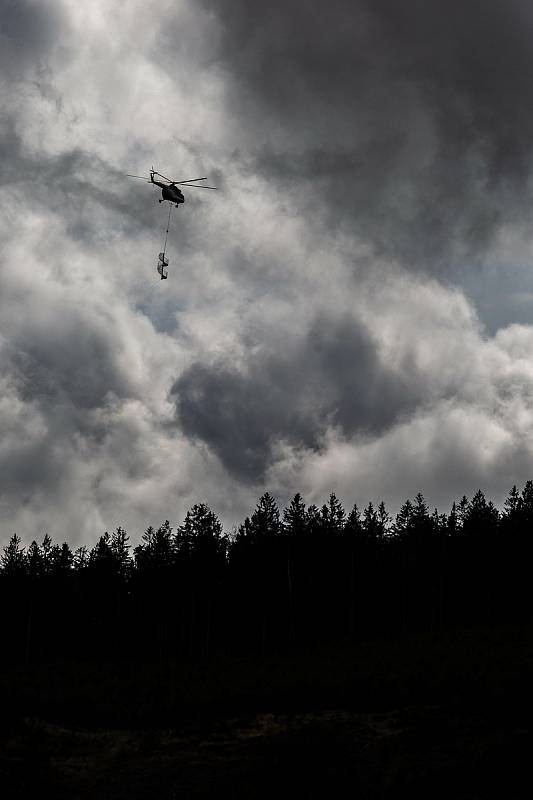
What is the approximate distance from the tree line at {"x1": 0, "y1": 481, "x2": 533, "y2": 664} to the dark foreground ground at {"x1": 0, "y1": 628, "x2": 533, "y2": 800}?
29128 mm

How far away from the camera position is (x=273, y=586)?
76.4m

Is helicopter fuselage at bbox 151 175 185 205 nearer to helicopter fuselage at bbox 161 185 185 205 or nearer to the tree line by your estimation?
helicopter fuselage at bbox 161 185 185 205

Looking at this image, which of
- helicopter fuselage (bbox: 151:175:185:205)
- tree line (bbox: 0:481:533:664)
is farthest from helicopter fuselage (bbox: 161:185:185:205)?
tree line (bbox: 0:481:533:664)

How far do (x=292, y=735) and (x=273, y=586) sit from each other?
45687mm

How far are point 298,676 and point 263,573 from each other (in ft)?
94.0

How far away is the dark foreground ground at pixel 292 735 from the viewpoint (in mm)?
25766

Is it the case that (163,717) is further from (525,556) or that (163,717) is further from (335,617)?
(525,556)

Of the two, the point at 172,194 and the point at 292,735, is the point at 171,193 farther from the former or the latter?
the point at 292,735

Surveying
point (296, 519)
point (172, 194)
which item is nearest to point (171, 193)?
point (172, 194)

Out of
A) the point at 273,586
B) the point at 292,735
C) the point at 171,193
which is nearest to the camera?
the point at 292,735

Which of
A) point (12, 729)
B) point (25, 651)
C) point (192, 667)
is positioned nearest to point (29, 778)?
point (12, 729)

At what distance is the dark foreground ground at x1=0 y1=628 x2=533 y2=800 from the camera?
2577 cm

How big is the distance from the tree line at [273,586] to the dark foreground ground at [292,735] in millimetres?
29128

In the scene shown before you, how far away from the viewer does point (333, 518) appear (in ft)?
281
